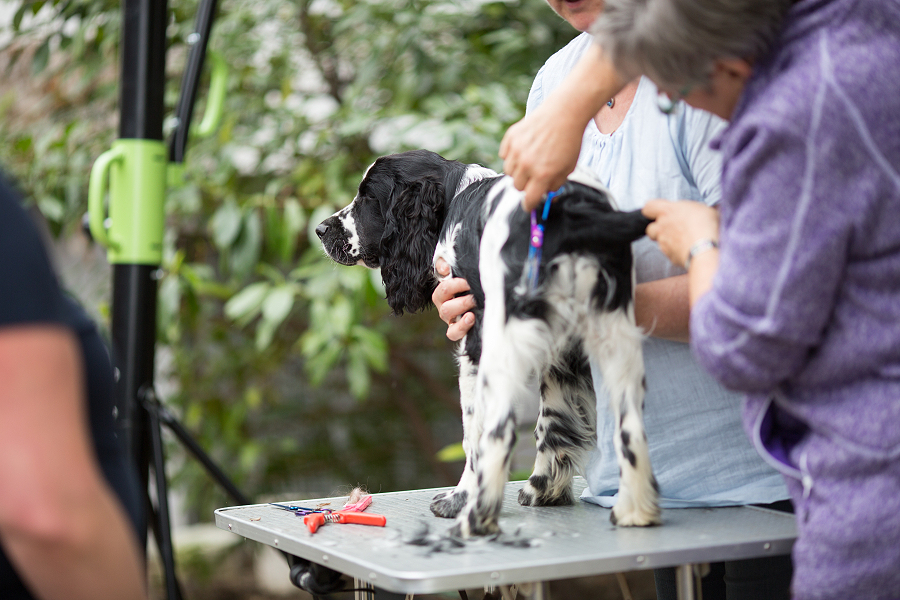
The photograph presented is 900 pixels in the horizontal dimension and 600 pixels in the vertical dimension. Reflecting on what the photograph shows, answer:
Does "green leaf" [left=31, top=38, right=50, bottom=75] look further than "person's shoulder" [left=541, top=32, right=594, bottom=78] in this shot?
Yes

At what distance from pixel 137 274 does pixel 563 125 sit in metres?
1.57

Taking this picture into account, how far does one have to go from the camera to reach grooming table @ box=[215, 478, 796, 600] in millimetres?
1075

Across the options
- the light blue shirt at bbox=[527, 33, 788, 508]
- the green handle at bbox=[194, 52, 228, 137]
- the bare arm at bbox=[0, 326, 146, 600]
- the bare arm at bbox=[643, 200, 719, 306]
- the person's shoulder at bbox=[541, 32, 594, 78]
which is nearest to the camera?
the bare arm at bbox=[0, 326, 146, 600]

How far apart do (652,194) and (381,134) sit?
7.28 ft

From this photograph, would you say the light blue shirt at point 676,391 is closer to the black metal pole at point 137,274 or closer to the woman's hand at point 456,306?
the woman's hand at point 456,306

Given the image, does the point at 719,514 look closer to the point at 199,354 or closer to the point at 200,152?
the point at 200,152

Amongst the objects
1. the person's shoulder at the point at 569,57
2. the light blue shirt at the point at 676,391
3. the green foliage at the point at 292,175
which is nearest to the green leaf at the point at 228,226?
the green foliage at the point at 292,175

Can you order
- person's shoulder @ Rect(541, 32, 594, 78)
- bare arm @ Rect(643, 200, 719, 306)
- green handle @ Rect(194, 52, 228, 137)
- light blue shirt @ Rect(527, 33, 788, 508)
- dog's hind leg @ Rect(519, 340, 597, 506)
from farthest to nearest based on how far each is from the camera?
green handle @ Rect(194, 52, 228, 137) < person's shoulder @ Rect(541, 32, 594, 78) < dog's hind leg @ Rect(519, 340, 597, 506) < light blue shirt @ Rect(527, 33, 788, 508) < bare arm @ Rect(643, 200, 719, 306)

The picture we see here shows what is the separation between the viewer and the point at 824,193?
2.88ft

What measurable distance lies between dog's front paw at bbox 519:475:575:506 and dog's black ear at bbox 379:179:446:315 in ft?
1.36

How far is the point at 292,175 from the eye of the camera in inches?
135

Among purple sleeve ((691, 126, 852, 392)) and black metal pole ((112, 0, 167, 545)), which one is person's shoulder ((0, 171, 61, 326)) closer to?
purple sleeve ((691, 126, 852, 392))

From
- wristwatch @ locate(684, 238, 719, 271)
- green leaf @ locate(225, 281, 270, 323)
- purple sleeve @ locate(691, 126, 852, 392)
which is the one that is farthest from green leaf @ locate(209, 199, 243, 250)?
purple sleeve @ locate(691, 126, 852, 392)

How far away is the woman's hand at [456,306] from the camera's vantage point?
1422mm
